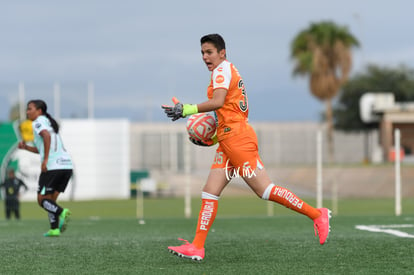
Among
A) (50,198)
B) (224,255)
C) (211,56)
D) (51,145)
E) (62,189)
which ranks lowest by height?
(224,255)

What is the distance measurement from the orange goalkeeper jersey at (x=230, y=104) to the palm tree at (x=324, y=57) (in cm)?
5028

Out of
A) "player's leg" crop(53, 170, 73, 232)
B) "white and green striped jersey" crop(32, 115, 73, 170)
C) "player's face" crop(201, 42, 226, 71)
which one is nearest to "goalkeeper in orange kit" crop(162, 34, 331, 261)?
"player's face" crop(201, 42, 226, 71)

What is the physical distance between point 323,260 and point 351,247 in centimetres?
91

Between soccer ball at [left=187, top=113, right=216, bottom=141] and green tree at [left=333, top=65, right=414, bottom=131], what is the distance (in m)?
57.9

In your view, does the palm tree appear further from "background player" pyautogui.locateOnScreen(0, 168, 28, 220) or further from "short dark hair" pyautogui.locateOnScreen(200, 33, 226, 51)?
"short dark hair" pyautogui.locateOnScreen(200, 33, 226, 51)

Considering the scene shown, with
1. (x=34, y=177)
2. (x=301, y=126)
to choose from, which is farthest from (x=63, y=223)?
(x=301, y=126)

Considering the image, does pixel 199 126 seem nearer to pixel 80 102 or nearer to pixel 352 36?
pixel 80 102

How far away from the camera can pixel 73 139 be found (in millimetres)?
40625

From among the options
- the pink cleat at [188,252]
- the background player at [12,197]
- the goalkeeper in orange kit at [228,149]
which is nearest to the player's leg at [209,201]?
the goalkeeper in orange kit at [228,149]

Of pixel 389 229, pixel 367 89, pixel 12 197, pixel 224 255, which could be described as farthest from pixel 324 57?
pixel 224 255

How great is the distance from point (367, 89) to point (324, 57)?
8801mm

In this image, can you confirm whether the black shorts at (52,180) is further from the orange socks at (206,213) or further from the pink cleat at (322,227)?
the pink cleat at (322,227)

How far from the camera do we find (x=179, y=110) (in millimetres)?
6168

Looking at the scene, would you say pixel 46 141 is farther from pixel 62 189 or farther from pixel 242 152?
pixel 242 152
